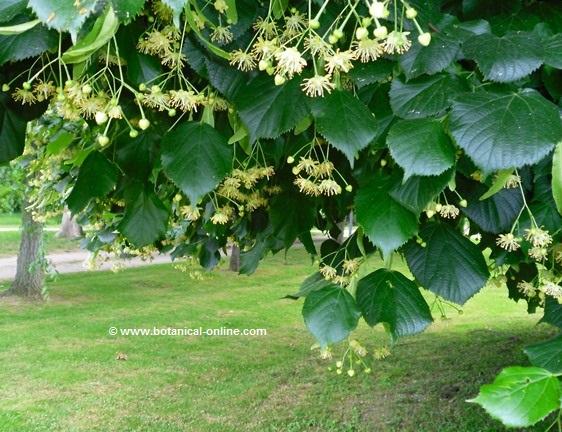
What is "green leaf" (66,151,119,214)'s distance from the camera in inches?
52.7

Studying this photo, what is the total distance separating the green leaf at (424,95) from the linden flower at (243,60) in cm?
25

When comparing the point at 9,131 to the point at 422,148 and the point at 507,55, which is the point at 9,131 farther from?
the point at 507,55

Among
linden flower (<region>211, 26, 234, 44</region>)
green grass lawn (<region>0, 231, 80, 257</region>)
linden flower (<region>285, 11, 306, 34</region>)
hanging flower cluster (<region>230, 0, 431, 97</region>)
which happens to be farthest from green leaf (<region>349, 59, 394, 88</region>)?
green grass lawn (<region>0, 231, 80, 257</region>)

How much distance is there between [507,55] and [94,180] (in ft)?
2.78

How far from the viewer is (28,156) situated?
199 inches

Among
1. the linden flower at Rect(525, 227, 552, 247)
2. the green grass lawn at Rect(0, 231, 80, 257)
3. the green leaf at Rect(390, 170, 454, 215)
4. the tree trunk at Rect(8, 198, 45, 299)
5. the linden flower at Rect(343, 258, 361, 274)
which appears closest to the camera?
the green leaf at Rect(390, 170, 454, 215)

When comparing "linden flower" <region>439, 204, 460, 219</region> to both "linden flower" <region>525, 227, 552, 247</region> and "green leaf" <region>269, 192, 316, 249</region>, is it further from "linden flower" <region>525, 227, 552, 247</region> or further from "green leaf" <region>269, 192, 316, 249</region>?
"green leaf" <region>269, 192, 316, 249</region>

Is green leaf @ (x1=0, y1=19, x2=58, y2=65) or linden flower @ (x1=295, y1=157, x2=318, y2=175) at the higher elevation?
green leaf @ (x1=0, y1=19, x2=58, y2=65)

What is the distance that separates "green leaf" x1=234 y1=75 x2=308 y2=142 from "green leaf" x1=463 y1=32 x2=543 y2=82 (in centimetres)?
29

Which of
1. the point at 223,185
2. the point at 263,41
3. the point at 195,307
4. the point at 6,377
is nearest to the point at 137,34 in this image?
the point at 263,41

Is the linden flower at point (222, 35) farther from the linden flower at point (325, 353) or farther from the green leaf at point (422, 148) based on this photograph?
the linden flower at point (325, 353)

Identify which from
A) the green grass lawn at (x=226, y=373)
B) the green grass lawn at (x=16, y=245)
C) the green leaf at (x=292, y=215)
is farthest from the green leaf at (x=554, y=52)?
the green grass lawn at (x=16, y=245)

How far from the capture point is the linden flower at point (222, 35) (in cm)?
110

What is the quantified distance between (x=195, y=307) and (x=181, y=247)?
562 cm
